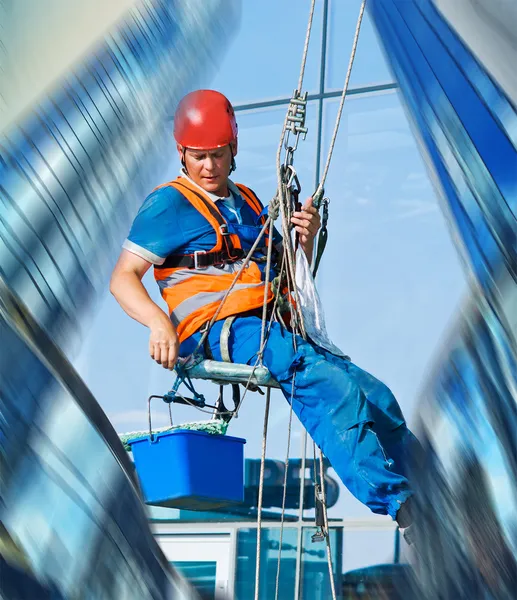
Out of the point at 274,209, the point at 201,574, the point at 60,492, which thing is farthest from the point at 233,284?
the point at 201,574

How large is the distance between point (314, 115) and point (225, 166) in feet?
8.04

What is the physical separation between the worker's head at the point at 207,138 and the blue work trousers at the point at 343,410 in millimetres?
360

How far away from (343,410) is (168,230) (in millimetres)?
594

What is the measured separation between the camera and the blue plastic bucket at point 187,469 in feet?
7.40

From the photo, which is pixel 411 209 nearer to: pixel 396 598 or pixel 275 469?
pixel 275 469

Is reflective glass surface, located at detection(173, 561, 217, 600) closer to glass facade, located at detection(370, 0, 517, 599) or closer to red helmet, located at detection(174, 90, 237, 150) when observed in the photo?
glass facade, located at detection(370, 0, 517, 599)

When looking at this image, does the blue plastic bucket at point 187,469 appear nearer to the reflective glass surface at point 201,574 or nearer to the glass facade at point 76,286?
the glass facade at point 76,286

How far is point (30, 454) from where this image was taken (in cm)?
319

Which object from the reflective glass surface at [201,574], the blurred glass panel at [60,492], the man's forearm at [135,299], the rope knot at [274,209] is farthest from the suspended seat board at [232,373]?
the reflective glass surface at [201,574]

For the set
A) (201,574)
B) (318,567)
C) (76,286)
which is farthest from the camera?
(76,286)

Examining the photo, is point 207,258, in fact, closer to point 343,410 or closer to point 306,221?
point 306,221

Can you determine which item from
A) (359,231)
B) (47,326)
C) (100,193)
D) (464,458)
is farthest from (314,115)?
(464,458)

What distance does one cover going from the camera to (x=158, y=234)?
2.35 metres

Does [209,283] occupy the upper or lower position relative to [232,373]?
upper
